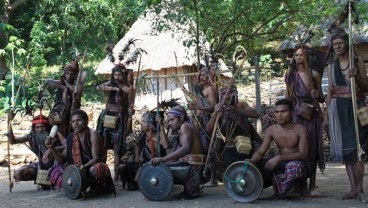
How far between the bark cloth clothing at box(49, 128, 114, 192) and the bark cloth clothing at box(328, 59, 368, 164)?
8.83ft

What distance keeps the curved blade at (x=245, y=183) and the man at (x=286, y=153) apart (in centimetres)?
14

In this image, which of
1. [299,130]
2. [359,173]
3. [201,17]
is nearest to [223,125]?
[299,130]

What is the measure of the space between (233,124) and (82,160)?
1.94m

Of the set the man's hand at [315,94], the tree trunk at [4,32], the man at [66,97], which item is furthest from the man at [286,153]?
the tree trunk at [4,32]

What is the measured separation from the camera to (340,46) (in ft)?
18.8

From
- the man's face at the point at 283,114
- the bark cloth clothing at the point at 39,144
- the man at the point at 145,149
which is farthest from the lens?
the bark cloth clothing at the point at 39,144

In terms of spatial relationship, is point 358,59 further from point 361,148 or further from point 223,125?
point 223,125

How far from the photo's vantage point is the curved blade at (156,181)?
20.0 feet

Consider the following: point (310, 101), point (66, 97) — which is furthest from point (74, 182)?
point (310, 101)

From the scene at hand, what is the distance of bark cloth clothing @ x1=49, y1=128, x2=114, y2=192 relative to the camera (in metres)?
6.45

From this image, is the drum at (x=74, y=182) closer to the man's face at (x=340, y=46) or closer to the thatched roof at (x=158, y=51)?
the man's face at (x=340, y=46)

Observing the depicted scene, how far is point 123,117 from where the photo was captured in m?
7.54

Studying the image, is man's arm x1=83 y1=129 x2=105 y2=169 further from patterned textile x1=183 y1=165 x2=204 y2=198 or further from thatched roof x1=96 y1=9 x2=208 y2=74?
thatched roof x1=96 y1=9 x2=208 y2=74

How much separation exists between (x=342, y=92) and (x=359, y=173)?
88 centimetres
